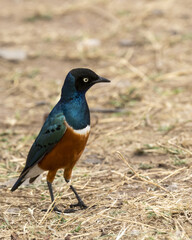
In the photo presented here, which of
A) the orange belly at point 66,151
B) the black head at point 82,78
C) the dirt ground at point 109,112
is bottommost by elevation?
the dirt ground at point 109,112

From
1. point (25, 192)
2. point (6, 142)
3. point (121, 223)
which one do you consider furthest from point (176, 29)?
point (121, 223)

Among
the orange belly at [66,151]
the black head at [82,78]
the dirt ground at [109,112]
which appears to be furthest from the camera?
the black head at [82,78]

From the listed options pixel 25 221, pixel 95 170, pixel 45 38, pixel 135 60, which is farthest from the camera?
pixel 45 38

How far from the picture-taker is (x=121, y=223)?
366 centimetres

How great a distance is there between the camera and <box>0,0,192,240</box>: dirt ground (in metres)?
3.79

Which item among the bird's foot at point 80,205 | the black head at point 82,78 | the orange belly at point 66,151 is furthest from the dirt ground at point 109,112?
the black head at point 82,78

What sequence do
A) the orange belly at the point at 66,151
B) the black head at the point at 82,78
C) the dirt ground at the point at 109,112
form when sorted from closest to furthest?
the dirt ground at the point at 109,112 → the orange belly at the point at 66,151 → the black head at the point at 82,78

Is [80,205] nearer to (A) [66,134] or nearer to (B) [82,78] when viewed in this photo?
(A) [66,134]

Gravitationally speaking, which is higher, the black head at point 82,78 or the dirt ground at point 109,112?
the black head at point 82,78

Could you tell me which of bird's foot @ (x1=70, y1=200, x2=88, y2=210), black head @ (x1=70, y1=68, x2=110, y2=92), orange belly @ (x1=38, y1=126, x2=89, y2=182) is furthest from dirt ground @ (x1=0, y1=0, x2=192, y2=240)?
black head @ (x1=70, y1=68, x2=110, y2=92)

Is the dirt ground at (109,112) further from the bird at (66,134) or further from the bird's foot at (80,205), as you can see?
the bird at (66,134)

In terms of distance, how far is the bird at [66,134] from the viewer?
13.1 ft

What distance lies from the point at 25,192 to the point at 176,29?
6.35 metres

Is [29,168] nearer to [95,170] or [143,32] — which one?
[95,170]
